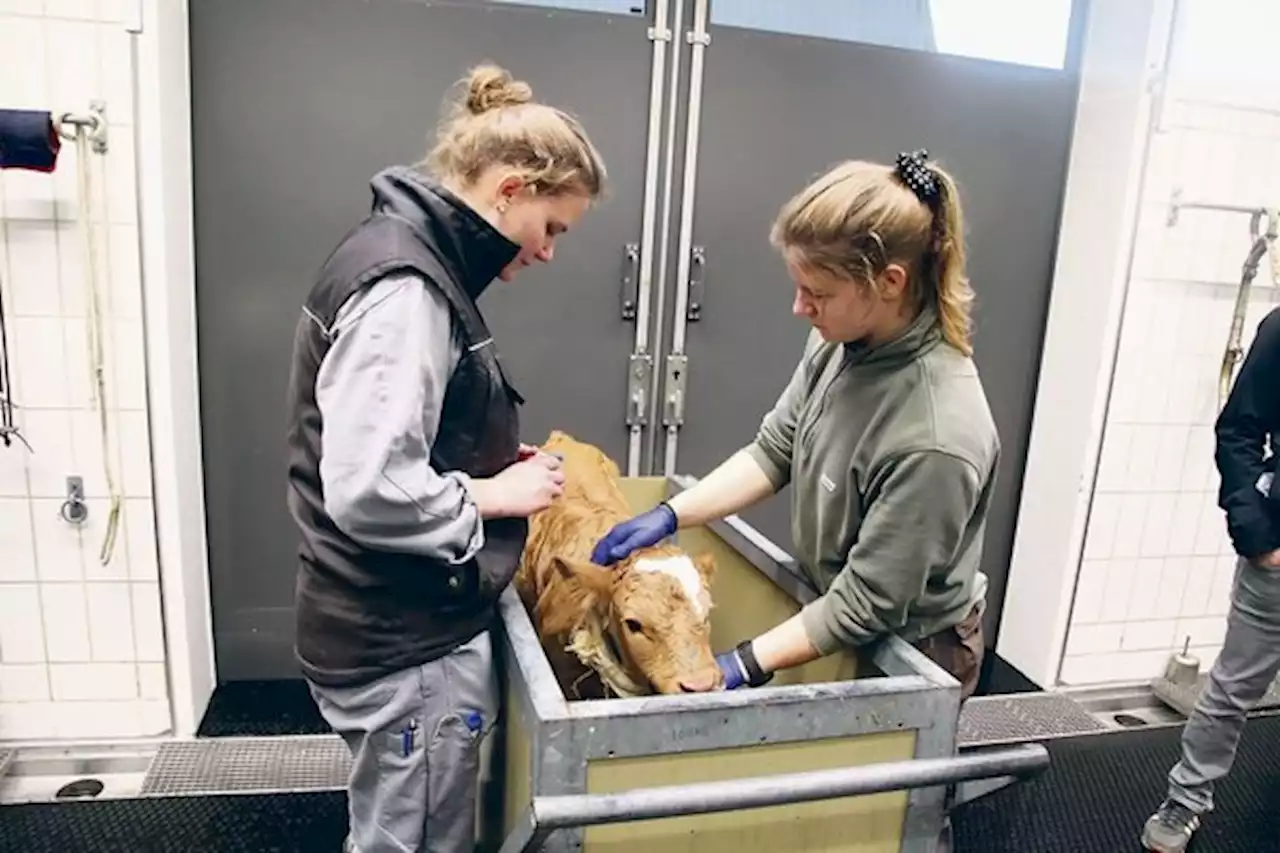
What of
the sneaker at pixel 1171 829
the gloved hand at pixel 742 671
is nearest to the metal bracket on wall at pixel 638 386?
the gloved hand at pixel 742 671

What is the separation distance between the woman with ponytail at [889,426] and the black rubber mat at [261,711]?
69.0 inches

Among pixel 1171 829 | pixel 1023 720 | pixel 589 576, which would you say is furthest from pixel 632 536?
pixel 1023 720

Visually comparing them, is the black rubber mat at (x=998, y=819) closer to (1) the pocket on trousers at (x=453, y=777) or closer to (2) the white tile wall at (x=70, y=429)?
(2) the white tile wall at (x=70, y=429)

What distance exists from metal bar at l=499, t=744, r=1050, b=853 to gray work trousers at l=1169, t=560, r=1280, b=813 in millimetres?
1256

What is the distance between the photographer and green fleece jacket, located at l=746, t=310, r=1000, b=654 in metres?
1.22

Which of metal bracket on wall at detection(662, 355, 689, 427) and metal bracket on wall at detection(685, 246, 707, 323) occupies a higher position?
metal bracket on wall at detection(685, 246, 707, 323)

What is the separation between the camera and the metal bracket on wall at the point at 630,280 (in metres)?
2.69

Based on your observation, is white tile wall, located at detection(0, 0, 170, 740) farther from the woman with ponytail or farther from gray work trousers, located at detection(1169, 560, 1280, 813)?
gray work trousers, located at detection(1169, 560, 1280, 813)

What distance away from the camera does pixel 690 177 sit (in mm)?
2670

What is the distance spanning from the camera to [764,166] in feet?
8.98

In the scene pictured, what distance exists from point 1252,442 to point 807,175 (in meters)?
1.43

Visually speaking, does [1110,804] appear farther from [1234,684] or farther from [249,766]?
[249,766]

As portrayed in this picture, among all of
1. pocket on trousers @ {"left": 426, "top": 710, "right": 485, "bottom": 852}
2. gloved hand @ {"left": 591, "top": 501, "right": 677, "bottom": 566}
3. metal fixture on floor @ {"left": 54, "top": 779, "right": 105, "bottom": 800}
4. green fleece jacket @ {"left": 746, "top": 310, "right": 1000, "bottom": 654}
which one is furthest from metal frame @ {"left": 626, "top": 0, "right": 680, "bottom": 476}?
metal fixture on floor @ {"left": 54, "top": 779, "right": 105, "bottom": 800}

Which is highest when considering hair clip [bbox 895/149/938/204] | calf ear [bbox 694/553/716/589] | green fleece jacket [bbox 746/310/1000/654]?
hair clip [bbox 895/149/938/204]
